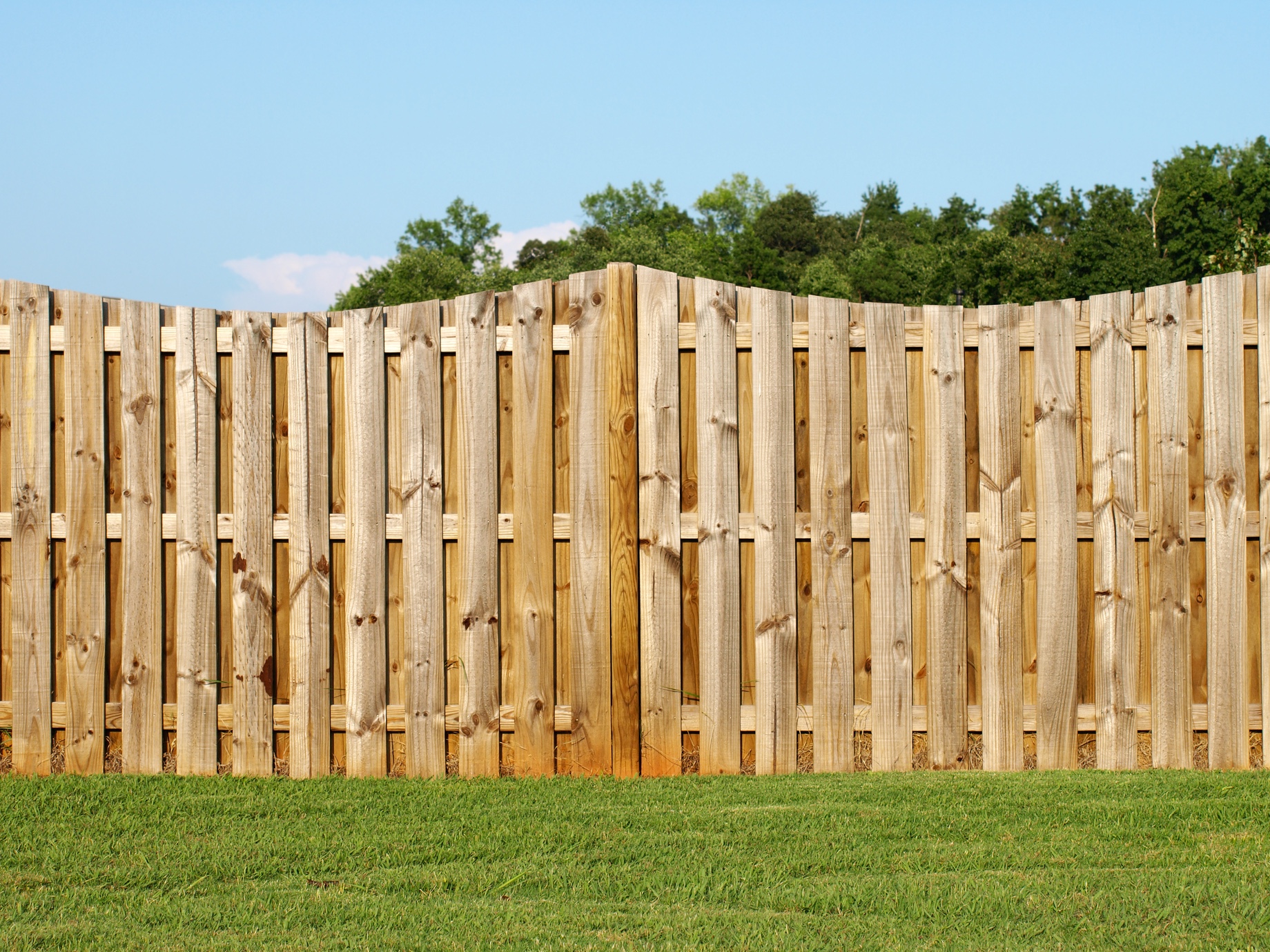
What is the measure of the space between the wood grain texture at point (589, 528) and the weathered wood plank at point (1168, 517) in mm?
2623

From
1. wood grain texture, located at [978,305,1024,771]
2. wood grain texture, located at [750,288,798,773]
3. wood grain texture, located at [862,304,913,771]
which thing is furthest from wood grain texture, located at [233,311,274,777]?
wood grain texture, located at [978,305,1024,771]

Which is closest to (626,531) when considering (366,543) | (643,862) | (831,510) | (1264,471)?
(831,510)

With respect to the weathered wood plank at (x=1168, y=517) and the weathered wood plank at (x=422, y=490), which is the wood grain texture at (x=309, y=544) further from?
the weathered wood plank at (x=1168, y=517)

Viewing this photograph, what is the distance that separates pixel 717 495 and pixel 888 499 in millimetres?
808

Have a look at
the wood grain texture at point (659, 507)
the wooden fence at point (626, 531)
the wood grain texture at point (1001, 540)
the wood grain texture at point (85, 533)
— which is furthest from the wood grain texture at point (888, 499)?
the wood grain texture at point (85, 533)

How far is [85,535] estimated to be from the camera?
5.15 meters

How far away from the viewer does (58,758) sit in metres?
5.23

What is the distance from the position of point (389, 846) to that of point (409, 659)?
117cm

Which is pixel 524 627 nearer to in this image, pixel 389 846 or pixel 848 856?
pixel 389 846

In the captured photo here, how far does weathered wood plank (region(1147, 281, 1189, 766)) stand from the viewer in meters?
5.16

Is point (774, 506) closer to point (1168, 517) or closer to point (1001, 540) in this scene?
point (1001, 540)

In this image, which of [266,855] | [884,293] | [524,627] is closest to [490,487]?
[524,627]

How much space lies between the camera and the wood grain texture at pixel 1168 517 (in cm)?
516

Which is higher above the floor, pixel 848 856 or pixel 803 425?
pixel 803 425
